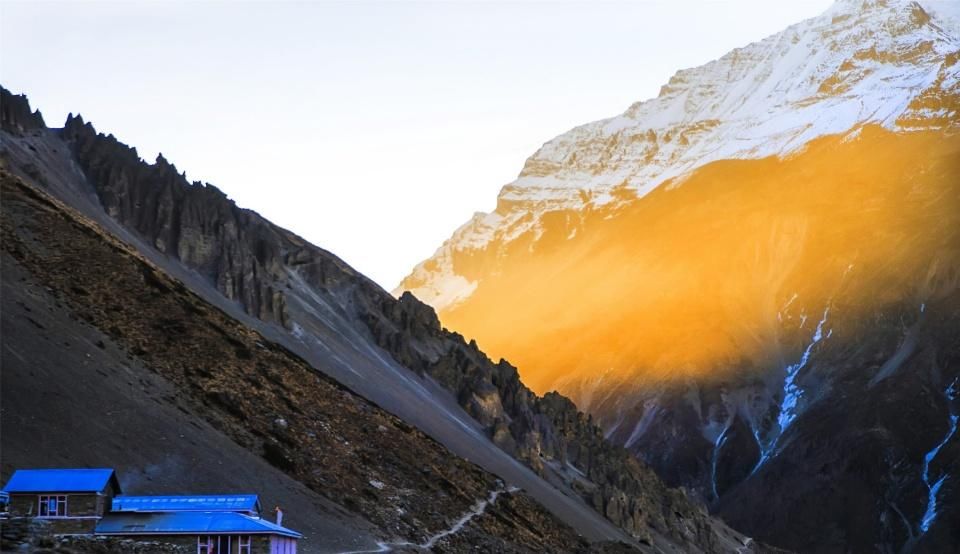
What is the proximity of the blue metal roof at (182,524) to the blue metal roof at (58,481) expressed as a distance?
6.28 feet

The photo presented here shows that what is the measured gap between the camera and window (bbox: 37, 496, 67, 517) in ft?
245

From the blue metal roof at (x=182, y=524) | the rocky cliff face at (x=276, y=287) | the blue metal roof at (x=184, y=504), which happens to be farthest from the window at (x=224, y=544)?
the rocky cliff face at (x=276, y=287)

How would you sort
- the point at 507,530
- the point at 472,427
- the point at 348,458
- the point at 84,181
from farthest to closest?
the point at 472,427 < the point at 84,181 < the point at 507,530 < the point at 348,458

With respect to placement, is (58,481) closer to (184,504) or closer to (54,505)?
(54,505)

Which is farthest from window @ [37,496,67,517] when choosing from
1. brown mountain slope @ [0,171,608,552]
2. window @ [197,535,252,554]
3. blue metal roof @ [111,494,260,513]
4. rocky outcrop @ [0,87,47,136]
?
rocky outcrop @ [0,87,47,136]

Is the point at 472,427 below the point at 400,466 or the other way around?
the other way around

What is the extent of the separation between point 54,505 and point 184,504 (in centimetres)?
639

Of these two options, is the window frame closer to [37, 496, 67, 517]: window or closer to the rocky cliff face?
[37, 496, 67, 517]: window

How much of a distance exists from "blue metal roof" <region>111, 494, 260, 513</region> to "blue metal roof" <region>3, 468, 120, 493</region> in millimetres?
1432

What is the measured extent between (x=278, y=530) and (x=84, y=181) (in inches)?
3546

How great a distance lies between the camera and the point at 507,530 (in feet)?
449

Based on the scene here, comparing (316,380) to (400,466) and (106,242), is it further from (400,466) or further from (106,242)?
(106,242)

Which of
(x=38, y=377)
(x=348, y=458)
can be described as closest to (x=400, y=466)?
(x=348, y=458)

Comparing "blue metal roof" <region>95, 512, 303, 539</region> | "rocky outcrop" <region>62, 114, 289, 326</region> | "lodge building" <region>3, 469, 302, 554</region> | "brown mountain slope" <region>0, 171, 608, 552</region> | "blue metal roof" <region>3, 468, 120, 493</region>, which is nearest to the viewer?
"blue metal roof" <region>95, 512, 303, 539</region>
